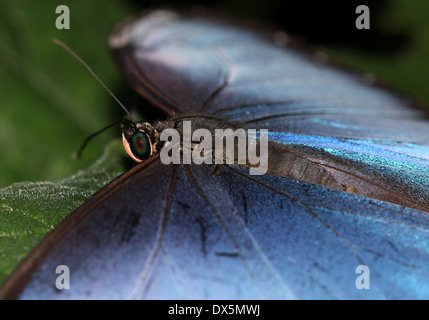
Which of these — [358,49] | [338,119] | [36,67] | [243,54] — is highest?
[358,49]

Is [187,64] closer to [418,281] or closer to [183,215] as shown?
[183,215]

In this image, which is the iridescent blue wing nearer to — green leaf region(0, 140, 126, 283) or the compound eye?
the compound eye

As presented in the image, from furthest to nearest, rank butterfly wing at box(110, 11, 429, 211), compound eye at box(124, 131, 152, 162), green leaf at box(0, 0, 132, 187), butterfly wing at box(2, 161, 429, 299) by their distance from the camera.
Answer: green leaf at box(0, 0, 132, 187) < butterfly wing at box(110, 11, 429, 211) < compound eye at box(124, 131, 152, 162) < butterfly wing at box(2, 161, 429, 299)

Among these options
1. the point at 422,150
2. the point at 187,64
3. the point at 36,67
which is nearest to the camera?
the point at 422,150

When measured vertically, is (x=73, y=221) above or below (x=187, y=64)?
below

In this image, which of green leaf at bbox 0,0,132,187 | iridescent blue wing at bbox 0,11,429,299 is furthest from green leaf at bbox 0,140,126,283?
green leaf at bbox 0,0,132,187

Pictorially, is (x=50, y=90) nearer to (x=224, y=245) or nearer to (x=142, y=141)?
(x=142, y=141)

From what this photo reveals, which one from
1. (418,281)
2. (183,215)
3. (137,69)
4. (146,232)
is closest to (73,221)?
(146,232)
